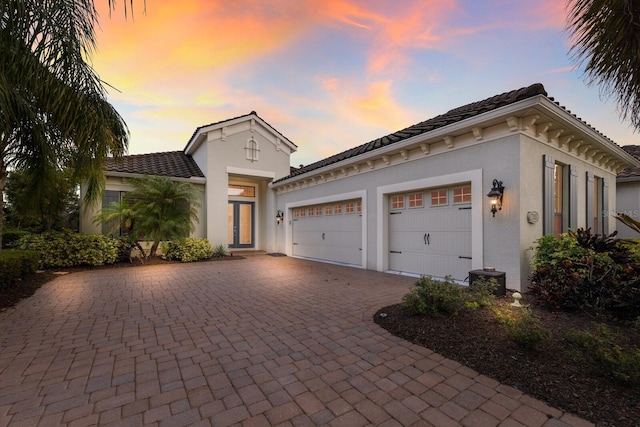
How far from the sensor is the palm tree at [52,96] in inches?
145

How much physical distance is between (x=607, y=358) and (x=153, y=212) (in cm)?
1102

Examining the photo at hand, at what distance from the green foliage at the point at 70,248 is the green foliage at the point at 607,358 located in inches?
472

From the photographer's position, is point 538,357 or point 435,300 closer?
point 538,357

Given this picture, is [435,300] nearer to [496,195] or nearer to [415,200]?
[496,195]

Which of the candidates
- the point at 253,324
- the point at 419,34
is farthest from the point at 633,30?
the point at 419,34

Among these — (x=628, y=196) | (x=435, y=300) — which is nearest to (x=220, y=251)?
(x=435, y=300)

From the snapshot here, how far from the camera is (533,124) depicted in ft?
17.8

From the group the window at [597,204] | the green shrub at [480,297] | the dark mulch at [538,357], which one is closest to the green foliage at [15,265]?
the dark mulch at [538,357]

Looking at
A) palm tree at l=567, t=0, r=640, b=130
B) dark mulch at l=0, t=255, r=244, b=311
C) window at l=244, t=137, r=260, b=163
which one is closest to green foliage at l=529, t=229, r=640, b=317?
palm tree at l=567, t=0, r=640, b=130

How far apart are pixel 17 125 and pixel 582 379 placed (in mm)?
9353

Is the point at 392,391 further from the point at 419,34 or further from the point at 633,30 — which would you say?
the point at 419,34

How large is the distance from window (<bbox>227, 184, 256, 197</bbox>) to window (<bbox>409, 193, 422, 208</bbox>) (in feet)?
31.1

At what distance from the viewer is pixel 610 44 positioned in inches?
91.7

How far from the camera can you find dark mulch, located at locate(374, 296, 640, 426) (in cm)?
205
